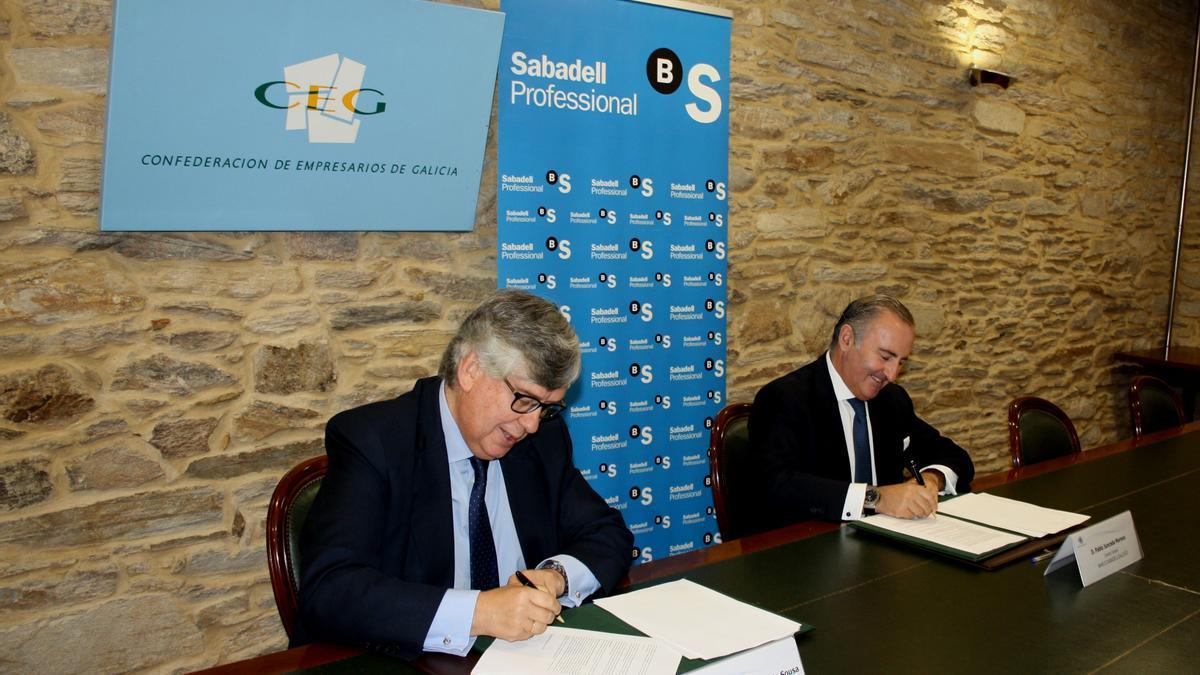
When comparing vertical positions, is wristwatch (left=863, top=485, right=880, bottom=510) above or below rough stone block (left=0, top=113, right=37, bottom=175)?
below

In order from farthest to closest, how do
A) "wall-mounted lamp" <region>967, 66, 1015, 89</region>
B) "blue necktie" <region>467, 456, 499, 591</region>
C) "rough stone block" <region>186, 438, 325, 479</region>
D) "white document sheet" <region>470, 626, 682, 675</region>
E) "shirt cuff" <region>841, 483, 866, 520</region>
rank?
1. "wall-mounted lamp" <region>967, 66, 1015, 89</region>
2. "rough stone block" <region>186, 438, 325, 479</region>
3. "shirt cuff" <region>841, 483, 866, 520</region>
4. "blue necktie" <region>467, 456, 499, 591</region>
5. "white document sheet" <region>470, 626, 682, 675</region>

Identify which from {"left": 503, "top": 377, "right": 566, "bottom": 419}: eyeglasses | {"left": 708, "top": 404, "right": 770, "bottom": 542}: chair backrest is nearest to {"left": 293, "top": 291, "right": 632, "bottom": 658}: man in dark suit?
{"left": 503, "top": 377, "right": 566, "bottom": 419}: eyeglasses

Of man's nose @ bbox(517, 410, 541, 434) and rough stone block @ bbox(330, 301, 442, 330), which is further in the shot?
rough stone block @ bbox(330, 301, 442, 330)

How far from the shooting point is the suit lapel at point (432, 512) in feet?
5.72

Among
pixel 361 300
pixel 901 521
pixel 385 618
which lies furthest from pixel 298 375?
pixel 901 521

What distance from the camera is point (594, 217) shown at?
10.4 ft

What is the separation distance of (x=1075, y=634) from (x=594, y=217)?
206cm

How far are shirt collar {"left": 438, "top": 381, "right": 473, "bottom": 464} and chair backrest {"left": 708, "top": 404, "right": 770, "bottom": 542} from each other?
32.3 inches

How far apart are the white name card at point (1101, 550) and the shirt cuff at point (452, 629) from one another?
3.76 ft

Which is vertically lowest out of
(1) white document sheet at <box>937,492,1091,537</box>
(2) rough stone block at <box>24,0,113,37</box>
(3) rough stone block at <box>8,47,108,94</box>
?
(1) white document sheet at <box>937,492,1091,537</box>

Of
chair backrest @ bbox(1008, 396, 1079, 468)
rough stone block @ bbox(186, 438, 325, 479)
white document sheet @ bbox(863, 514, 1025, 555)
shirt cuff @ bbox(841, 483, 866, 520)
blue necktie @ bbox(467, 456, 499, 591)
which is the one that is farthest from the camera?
chair backrest @ bbox(1008, 396, 1079, 468)

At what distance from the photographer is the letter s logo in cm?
337

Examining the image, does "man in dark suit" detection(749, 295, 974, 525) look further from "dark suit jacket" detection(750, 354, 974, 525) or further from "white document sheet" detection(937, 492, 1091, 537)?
"white document sheet" detection(937, 492, 1091, 537)

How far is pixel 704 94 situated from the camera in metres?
3.41
